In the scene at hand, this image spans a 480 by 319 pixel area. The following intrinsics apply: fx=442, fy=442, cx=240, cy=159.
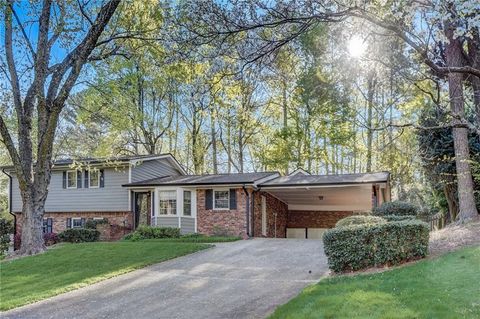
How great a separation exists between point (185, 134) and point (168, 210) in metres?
13.2

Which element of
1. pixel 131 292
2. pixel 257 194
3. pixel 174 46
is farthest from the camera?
pixel 257 194

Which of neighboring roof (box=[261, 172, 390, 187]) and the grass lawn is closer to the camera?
the grass lawn

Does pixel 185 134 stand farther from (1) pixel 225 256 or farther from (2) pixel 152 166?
(1) pixel 225 256

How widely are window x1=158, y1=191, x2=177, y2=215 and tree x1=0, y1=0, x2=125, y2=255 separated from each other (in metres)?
6.20

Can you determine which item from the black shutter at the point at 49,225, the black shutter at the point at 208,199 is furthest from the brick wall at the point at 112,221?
the black shutter at the point at 208,199

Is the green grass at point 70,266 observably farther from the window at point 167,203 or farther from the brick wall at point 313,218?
the brick wall at point 313,218

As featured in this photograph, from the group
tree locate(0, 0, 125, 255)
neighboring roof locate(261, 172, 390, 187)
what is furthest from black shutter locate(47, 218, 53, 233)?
neighboring roof locate(261, 172, 390, 187)

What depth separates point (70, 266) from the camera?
12.2 metres

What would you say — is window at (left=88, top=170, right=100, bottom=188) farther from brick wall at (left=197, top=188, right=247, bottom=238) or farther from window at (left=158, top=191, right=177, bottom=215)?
brick wall at (left=197, top=188, right=247, bottom=238)

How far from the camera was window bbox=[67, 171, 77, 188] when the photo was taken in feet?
76.5

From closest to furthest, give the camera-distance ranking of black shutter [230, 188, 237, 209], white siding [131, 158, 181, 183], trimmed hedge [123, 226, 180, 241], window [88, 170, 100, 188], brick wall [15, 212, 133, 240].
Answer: trimmed hedge [123, 226, 180, 241] < black shutter [230, 188, 237, 209] < brick wall [15, 212, 133, 240] < white siding [131, 158, 181, 183] < window [88, 170, 100, 188]

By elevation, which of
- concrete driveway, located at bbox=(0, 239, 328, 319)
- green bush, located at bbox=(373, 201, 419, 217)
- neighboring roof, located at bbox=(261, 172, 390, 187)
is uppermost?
neighboring roof, located at bbox=(261, 172, 390, 187)

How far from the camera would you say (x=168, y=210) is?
2048 cm

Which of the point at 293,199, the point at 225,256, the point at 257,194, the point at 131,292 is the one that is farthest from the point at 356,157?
the point at 131,292
